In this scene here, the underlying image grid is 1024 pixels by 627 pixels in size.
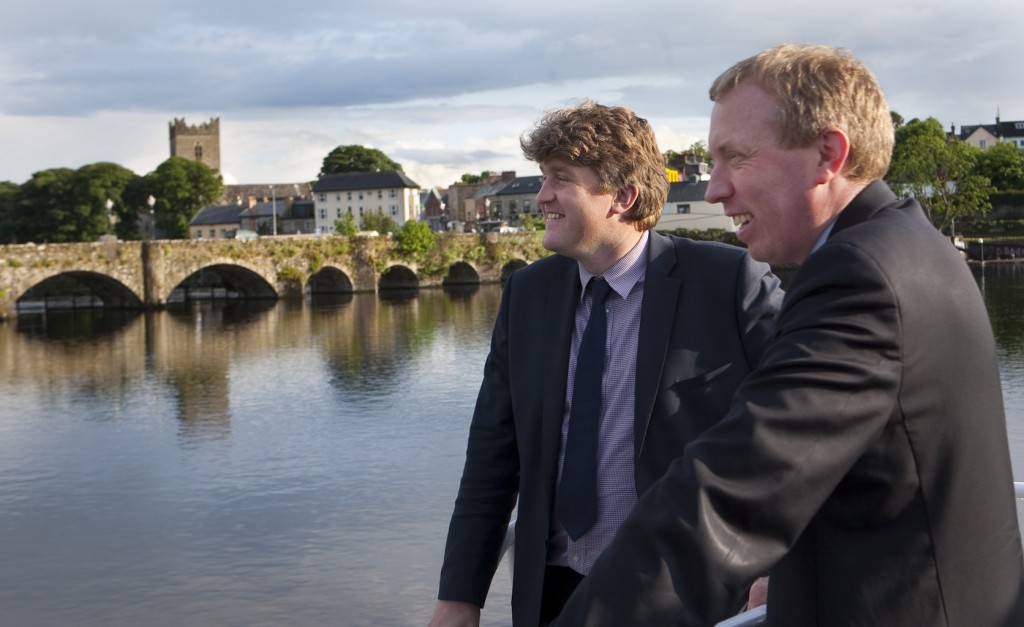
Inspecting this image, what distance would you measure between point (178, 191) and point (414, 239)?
129 feet

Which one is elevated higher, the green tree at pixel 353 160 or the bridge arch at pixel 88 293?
the green tree at pixel 353 160

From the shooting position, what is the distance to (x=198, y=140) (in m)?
122

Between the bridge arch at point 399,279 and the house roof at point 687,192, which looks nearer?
the bridge arch at point 399,279

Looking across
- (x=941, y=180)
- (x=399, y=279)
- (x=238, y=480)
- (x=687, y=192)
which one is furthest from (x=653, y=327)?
(x=687, y=192)

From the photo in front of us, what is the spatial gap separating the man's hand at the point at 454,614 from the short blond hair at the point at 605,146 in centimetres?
106

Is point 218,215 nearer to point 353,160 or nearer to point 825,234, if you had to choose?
point 353,160

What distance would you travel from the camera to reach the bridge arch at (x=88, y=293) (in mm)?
46019

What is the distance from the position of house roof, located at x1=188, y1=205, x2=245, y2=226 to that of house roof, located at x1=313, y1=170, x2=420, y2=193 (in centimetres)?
683

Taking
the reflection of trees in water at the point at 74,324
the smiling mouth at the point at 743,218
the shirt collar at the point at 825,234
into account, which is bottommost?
the reflection of trees in water at the point at 74,324

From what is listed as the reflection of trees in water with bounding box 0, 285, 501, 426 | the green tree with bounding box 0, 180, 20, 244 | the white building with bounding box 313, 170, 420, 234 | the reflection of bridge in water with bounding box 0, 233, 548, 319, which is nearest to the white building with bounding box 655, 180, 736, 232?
the reflection of bridge in water with bounding box 0, 233, 548, 319

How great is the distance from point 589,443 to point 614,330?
0.99 ft

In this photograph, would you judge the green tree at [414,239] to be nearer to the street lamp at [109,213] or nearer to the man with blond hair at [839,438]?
the street lamp at [109,213]

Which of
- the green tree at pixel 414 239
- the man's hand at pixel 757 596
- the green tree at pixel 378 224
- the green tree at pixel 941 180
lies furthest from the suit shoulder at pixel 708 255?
the green tree at pixel 378 224

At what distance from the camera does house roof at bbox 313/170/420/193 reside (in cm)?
9338
